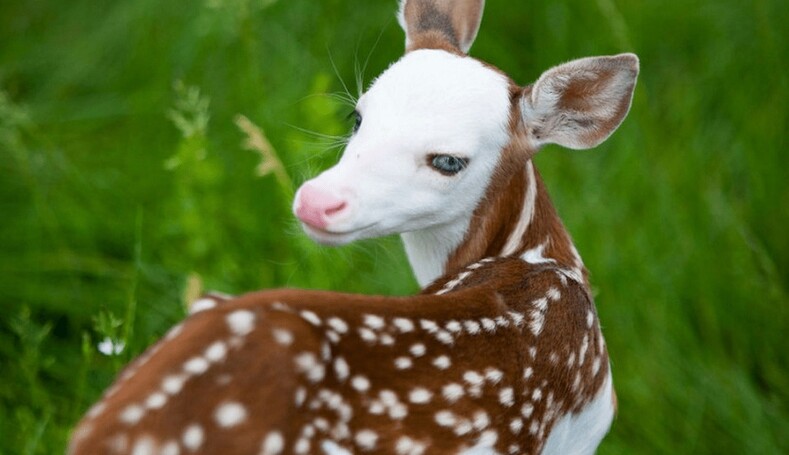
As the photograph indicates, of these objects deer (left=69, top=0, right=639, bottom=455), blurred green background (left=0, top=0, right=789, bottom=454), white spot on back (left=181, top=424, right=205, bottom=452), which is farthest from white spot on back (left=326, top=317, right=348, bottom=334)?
blurred green background (left=0, top=0, right=789, bottom=454)

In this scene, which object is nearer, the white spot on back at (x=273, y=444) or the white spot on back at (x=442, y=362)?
the white spot on back at (x=273, y=444)

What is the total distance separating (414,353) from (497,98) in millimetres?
647

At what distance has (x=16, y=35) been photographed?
5090mm

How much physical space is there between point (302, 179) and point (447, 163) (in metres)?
1.12

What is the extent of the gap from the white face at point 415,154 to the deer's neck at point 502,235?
0.04 meters

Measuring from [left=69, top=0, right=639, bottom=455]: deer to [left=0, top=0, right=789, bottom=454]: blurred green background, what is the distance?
604mm

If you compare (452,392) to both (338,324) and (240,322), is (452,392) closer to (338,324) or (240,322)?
(338,324)

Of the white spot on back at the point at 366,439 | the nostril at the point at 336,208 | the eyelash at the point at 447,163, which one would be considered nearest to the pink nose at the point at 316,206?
the nostril at the point at 336,208

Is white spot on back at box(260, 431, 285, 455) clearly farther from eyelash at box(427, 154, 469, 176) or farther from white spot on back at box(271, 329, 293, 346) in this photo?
eyelash at box(427, 154, 469, 176)

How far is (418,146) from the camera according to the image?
230 centimetres

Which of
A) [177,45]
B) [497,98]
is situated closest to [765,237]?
[497,98]

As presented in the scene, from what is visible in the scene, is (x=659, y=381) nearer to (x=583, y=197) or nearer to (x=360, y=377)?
(x=583, y=197)

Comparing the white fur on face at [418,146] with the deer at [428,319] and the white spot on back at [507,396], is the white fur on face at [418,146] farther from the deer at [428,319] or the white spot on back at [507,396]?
the white spot on back at [507,396]

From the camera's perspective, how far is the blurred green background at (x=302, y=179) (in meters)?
3.58
